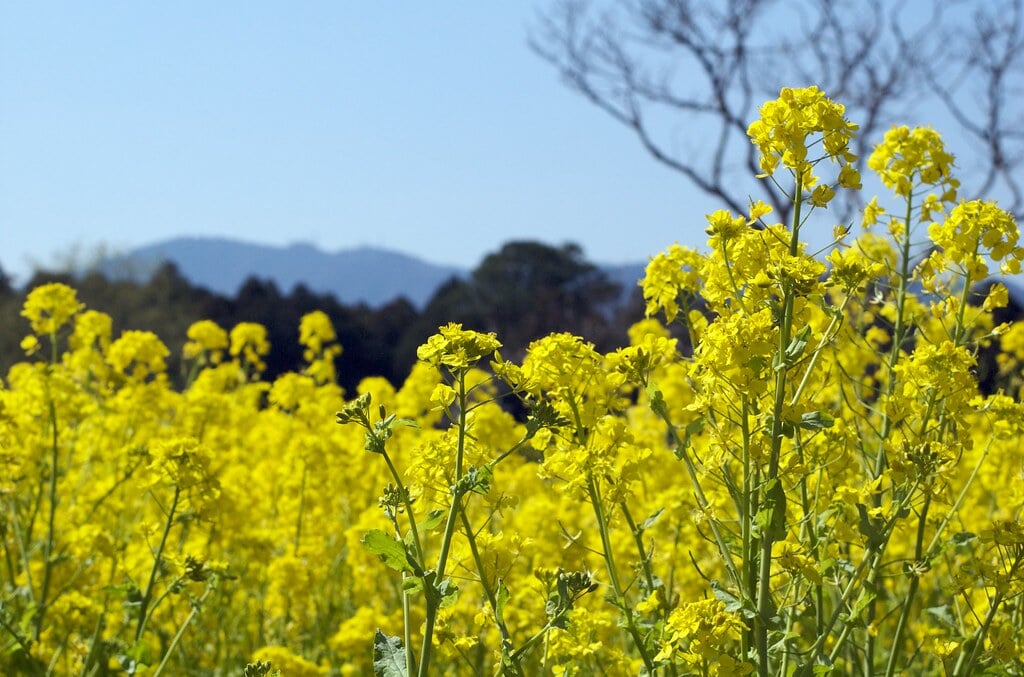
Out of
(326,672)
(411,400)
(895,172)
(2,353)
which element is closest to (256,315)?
(2,353)

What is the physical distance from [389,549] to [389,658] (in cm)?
24

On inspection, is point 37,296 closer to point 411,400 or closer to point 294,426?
point 294,426

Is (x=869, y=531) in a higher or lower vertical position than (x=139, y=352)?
higher

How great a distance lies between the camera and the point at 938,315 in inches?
108

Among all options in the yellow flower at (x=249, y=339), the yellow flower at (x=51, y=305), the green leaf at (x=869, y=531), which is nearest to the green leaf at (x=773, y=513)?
the green leaf at (x=869, y=531)

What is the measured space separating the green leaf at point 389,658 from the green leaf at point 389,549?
161mm

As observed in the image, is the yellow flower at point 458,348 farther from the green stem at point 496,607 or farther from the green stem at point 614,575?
the green stem at point 614,575

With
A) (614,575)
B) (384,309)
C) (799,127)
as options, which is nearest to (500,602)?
(614,575)

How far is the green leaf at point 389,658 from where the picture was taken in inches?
81.4

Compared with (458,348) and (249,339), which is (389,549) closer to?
(458,348)

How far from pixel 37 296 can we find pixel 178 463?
2.30 metres

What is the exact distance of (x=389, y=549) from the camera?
198cm

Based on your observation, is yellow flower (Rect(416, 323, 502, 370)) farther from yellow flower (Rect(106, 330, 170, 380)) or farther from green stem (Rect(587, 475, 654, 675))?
yellow flower (Rect(106, 330, 170, 380))

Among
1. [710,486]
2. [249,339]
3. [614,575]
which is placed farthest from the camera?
[249,339]
